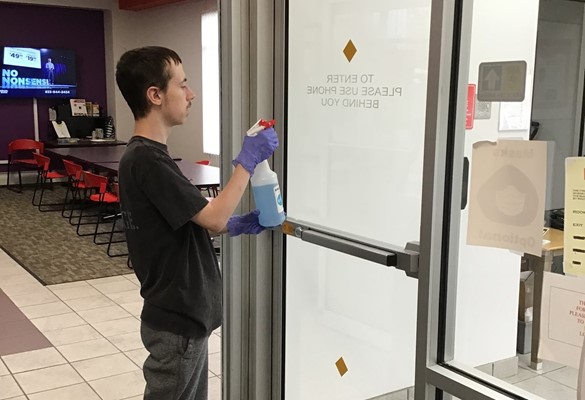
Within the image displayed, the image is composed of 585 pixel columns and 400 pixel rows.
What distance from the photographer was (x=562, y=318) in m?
1.53

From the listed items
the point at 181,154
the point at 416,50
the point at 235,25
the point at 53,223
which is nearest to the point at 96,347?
the point at 235,25

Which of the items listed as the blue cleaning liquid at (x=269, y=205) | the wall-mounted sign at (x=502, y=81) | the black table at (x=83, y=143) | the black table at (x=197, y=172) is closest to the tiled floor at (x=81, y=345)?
the black table at (x=197, y=172)

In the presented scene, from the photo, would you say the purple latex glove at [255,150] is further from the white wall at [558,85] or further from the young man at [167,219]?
the white wall at [558,85]

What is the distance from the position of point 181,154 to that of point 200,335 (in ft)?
26.6

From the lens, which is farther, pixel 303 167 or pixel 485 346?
pixel 303 167

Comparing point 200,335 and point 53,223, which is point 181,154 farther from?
point 200,335

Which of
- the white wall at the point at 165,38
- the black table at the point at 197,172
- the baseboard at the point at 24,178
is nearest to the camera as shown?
the black table at the point at 197,172

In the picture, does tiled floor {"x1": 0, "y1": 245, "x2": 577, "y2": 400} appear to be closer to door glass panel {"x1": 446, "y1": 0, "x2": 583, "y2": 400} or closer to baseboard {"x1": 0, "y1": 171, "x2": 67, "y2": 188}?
door glass panel {"x1": 446, "y1": 0, "x2": 583, "y2": 400}

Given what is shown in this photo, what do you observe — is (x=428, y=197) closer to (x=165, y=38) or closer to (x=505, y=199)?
(x=505, y=199)

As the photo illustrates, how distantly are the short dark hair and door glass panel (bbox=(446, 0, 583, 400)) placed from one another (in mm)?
970

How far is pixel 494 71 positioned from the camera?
5.43ft

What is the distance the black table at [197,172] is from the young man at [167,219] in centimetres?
359

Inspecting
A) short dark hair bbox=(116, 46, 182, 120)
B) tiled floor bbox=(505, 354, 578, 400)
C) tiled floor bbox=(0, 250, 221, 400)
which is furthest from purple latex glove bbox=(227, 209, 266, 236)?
tiled floor bbox=(0, 250, 221, 400)

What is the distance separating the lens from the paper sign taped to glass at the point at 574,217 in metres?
1.46
